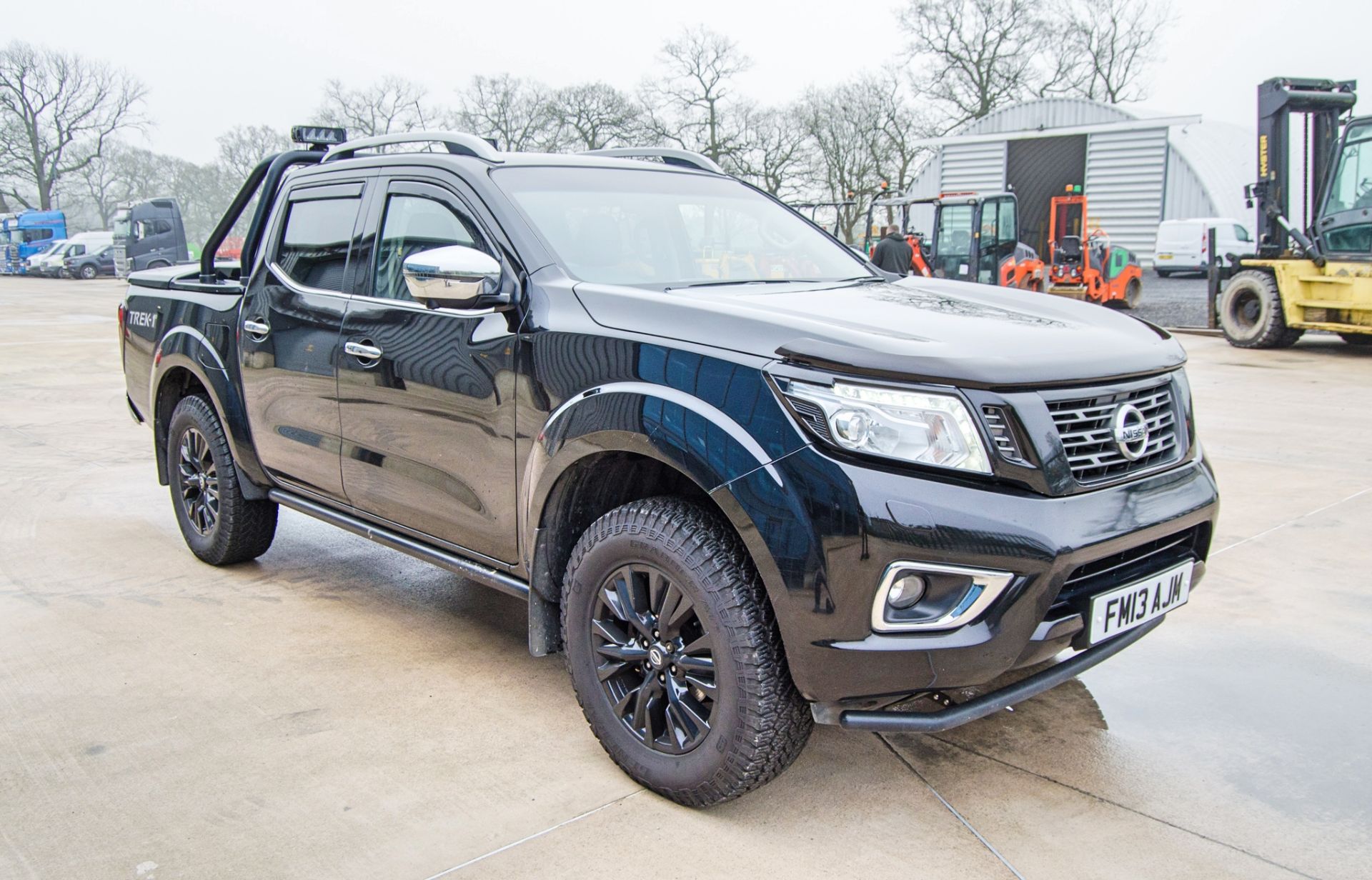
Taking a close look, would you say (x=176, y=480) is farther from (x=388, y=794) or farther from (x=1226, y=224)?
(x=1226, y=224)

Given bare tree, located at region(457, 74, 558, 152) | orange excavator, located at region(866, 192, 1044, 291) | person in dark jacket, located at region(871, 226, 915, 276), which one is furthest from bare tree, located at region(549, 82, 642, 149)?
person in dark jacket, located at region(871, 226, 915, 276)

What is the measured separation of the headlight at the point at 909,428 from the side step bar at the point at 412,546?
3.98 ft

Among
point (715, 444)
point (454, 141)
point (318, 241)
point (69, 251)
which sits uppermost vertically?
point (69, 251)

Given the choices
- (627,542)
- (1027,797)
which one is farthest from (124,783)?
(1027,797)

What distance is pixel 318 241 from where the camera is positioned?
4.02 m

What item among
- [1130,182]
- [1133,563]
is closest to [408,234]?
[1133,563]

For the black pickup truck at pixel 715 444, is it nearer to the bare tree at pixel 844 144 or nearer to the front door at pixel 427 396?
the front door at pixel 427 396

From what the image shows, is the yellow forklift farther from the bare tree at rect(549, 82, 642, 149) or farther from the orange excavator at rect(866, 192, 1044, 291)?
the bare tree at rect(549, 82, 642, 149)

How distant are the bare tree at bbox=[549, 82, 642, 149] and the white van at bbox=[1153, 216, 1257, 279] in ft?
76.5

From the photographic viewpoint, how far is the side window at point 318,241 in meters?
3.87

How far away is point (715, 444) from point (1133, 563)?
3.55 feet

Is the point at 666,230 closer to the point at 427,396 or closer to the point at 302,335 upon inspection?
the point at 427,396

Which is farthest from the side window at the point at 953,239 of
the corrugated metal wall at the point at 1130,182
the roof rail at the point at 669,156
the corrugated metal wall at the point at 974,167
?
the roof rail at the point at 669,156

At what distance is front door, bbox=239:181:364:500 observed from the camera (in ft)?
12.6
